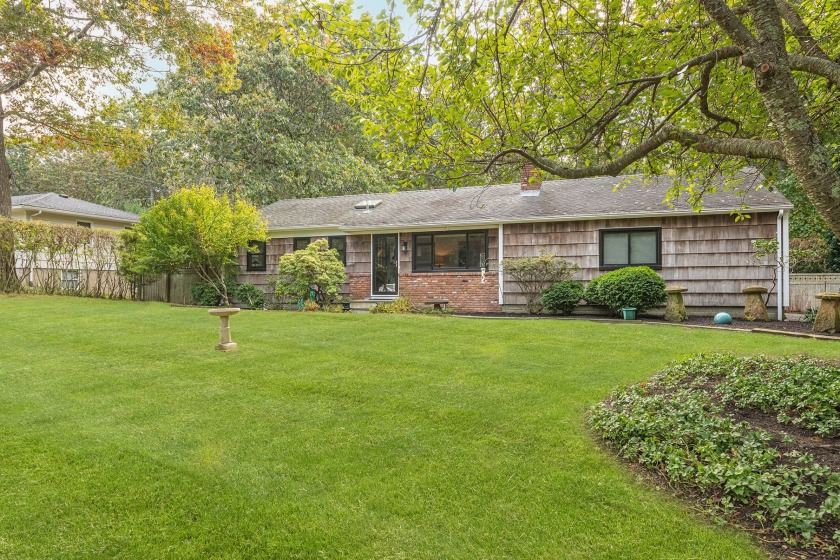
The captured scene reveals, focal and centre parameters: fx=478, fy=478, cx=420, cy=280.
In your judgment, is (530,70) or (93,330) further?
(93,330)

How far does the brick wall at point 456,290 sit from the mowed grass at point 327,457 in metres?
6.21

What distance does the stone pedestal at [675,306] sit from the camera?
10633 millimetres

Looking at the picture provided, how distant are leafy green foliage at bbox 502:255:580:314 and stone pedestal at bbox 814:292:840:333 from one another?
4.88 meters

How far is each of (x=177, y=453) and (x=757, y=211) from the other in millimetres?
12160

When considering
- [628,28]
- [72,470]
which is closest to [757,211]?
[628,28]

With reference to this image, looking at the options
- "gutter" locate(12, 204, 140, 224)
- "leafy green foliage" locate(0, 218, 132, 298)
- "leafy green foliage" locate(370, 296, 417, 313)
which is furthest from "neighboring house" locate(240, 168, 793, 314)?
"gutter" locate(12, 204, 140, 224)

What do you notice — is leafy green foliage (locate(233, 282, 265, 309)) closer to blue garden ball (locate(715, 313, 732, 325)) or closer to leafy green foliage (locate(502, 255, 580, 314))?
leafy green foliage (locate(502, 255, 580, 314))

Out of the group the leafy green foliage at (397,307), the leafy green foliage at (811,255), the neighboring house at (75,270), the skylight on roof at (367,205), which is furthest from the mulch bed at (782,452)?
the neighboring house at (75,270)

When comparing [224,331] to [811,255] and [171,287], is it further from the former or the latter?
[811,255]

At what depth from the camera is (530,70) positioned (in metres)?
5.09

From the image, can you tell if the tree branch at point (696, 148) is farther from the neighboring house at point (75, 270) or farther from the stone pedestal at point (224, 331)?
the neighboring house at point (75, 270)

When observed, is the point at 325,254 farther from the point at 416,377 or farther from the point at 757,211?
the point at 757,211

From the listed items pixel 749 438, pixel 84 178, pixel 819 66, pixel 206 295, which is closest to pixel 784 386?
pixel 749 438

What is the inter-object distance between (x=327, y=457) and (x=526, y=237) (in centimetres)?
1038
